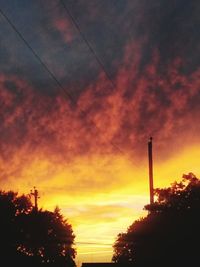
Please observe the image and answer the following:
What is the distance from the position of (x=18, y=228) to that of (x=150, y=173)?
45.2 meters

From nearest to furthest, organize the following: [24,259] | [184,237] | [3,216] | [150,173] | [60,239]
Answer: [150,173] → [184,237] → [24,259] → [3,216] → [60,239]

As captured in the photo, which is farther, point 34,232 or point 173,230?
point 34,232

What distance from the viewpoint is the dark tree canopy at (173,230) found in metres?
46.9

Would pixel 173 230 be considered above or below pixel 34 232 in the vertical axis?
below

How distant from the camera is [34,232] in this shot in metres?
88.8

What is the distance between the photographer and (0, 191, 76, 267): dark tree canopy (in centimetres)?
7969

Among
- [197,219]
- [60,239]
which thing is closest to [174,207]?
[197,219]

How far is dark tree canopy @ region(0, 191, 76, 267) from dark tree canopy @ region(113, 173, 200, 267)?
19.7m

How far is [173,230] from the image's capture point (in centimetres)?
5212

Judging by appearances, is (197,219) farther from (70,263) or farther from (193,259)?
(70,263)

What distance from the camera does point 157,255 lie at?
4950 cm

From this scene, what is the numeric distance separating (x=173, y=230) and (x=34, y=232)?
42.3m

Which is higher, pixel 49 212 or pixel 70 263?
pixel 49 212

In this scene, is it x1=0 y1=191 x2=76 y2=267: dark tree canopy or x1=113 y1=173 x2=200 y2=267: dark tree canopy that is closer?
x1=113 y1=173 x2=200 y2=267: dark tree canopy
